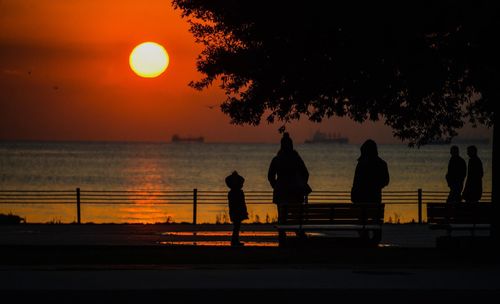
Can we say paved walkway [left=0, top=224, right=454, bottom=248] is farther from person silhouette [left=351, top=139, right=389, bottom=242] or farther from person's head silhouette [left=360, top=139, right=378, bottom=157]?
person's head silhouette [left=360, top=139, right=378, bottom=157]

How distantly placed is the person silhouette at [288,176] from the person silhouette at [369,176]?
1.01 m

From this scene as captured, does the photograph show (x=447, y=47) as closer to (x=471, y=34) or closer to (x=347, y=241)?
(x=471, y=34)

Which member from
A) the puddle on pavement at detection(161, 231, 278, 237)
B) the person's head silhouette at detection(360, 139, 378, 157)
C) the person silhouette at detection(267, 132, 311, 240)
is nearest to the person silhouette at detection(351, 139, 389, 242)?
the person's head silhouette at detection(360, 139, 378, 157)

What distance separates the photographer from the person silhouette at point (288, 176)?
2336 centimetres

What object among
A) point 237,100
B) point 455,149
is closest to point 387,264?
point 237,100

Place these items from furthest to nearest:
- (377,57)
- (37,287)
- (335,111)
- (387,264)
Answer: (335,111) < (377,57) < (387,264) < (37,287)

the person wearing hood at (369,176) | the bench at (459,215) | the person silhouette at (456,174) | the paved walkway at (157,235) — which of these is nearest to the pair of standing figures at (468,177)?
the person silhouette at (456,174)

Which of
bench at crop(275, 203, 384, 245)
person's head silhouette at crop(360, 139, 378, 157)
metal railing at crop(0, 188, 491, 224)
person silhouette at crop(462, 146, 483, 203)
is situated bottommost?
metal railing at crop(0, 188, 491, 224)

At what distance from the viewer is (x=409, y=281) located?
16344 millimetres

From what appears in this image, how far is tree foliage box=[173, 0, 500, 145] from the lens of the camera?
1961 centimetres

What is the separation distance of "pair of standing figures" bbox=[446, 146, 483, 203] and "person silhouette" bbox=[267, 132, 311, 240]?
4196 mm

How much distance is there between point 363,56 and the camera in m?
20.0

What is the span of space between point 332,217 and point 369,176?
6.79ft

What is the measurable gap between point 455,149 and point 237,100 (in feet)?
20.7
